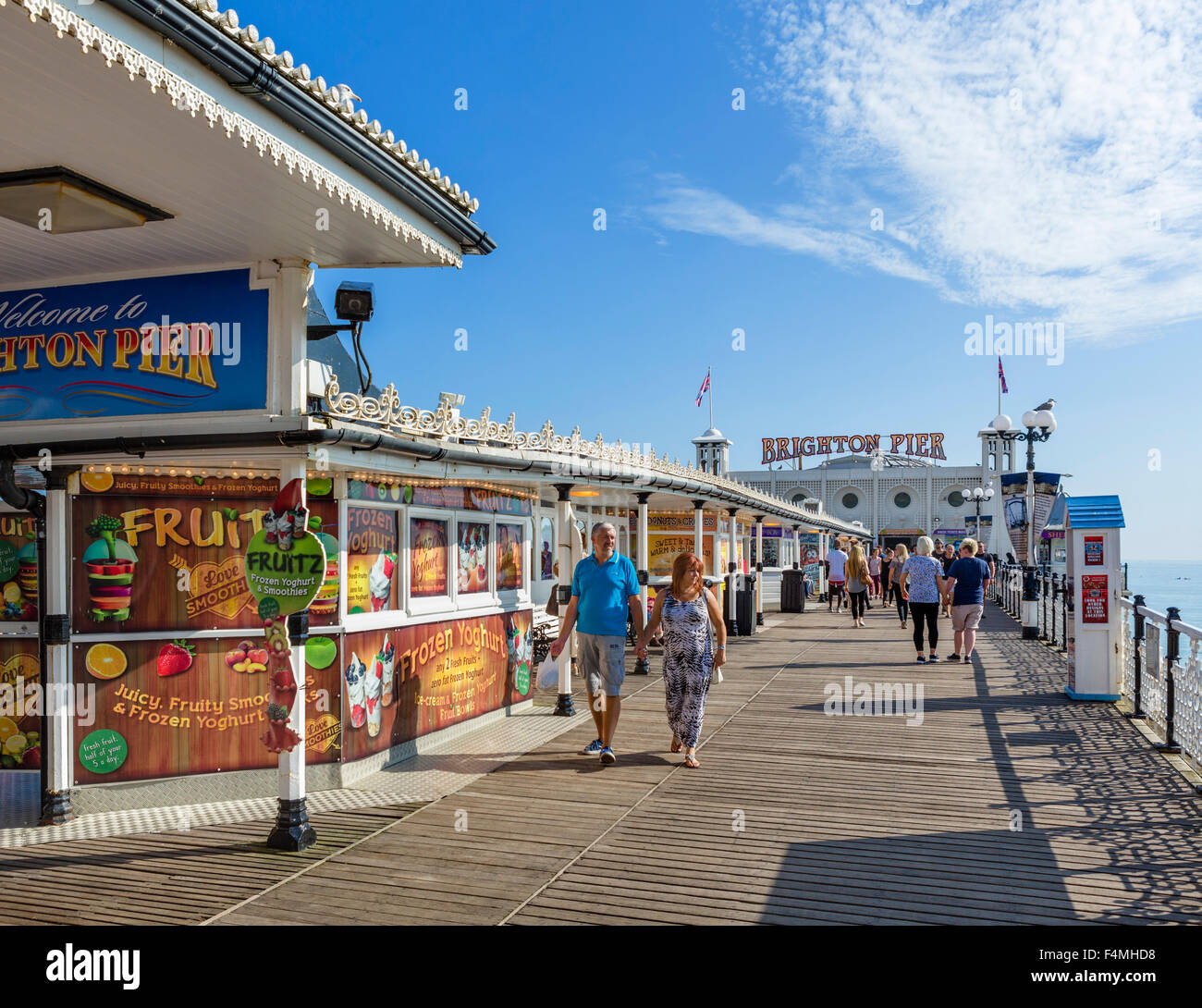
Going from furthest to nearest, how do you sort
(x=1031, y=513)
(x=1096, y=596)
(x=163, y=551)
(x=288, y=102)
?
(x=1031, y=513) → (x=1096, y=596) → (x=163, y=551) → (x=288, y=102)

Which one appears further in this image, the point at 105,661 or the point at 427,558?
the point at 427,558

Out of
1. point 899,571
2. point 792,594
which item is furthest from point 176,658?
point 792,594

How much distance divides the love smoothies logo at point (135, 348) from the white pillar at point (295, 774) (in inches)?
20.9

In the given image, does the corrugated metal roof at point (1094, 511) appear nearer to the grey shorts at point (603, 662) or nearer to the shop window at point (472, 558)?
the grey shorts at point (603, 662)

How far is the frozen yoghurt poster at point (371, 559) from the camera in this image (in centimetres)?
678

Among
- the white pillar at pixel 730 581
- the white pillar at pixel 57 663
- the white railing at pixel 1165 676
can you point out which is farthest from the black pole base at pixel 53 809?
the white pillar at pixel 730 581

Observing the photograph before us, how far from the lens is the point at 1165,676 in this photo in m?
7.76

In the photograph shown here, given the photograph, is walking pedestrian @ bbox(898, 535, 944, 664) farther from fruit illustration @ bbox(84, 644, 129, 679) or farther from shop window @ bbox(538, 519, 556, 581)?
fruit illustration @ bbox(84, 644, 129, 679)

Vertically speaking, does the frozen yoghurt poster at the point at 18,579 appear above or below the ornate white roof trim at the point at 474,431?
below

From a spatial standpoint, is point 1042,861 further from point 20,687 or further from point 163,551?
point 20,687

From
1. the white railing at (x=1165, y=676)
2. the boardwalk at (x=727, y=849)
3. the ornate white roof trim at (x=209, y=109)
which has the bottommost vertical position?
the boardwalk at (x=727, y=849)

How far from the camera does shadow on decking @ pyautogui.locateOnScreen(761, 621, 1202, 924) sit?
4.29 meters

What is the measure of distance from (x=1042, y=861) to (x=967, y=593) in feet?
28.1

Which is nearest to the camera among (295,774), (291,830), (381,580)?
(291,830)
